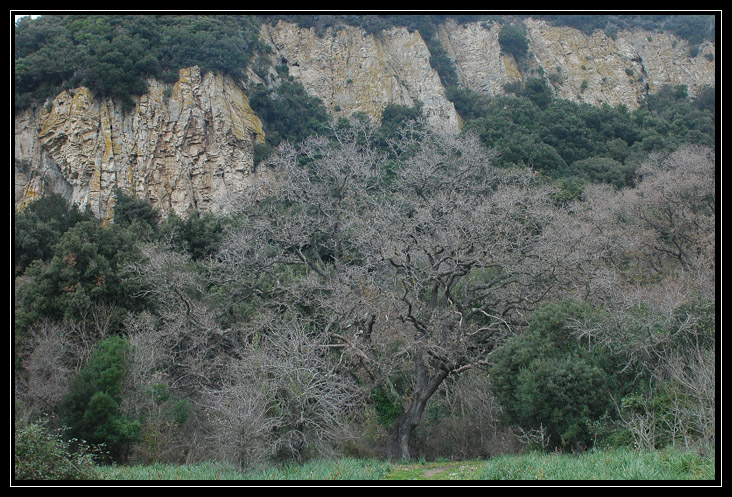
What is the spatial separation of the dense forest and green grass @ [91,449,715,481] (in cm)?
63

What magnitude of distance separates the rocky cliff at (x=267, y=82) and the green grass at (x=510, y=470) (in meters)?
15.4

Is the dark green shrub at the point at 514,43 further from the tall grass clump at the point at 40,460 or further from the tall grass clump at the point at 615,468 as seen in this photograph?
the tall grass clump at the point at 40,460

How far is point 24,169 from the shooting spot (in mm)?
26188

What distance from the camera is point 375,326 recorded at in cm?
1529

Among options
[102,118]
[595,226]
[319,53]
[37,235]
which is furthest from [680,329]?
[319,53]

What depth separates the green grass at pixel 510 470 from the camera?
6961 millimetres

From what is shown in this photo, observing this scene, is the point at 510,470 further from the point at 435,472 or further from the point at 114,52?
the point at 114,52

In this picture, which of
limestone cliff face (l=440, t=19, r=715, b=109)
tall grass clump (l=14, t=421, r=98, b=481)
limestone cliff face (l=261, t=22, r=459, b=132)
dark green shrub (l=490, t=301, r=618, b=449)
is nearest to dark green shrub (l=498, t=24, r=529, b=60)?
limestone cliff face (l=440, t=19, r=715, b=109)

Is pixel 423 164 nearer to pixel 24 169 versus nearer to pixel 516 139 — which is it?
pixel 516 139

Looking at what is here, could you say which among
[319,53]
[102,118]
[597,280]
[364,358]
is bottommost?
[364,358]

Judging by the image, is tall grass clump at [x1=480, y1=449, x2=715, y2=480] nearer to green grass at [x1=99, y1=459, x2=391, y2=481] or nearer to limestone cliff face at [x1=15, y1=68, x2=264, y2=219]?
green grass at [x1=99, y1=459, x2=391, y2=481]

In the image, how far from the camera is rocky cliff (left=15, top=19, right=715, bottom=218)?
26641 millimetres

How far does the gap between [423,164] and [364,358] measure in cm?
807

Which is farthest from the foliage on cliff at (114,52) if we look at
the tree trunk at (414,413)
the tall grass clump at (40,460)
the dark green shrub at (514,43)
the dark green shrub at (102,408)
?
the tall grass clump at (40,460)
